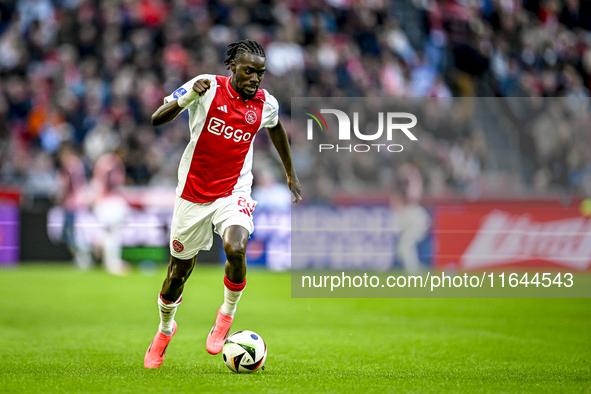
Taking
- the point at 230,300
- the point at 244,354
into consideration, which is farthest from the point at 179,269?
the point at 244,354

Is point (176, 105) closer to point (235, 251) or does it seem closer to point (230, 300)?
point (235, 251)

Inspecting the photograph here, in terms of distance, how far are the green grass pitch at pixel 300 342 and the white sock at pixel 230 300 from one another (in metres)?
0.45

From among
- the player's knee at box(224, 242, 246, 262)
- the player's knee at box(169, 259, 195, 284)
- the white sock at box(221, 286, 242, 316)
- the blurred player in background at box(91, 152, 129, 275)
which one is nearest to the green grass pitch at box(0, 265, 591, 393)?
the white sock at box(221, 286, 242, 316)

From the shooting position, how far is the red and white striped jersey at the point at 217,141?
591 centimetres

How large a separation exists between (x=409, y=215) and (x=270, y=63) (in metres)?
5.49

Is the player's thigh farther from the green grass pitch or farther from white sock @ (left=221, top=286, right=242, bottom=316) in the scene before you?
the green grass pitch

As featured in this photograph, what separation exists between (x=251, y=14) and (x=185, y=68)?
2.53 meters

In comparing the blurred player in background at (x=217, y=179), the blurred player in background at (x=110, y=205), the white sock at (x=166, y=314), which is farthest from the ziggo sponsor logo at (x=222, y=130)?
the blurred player in background at (x=110, y=205)

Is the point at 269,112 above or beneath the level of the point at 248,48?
beneath

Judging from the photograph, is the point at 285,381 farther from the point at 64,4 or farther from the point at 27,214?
the point at 64,4

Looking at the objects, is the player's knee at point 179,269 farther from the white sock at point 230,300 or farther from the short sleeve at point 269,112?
the short sleeve at point 269,112

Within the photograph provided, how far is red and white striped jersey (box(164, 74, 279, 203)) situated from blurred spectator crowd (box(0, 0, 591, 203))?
28.5 feet

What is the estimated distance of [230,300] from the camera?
602 cm

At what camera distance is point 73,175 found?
15.2 meters
